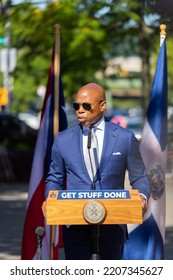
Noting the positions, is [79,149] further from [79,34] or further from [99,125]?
[79,34]

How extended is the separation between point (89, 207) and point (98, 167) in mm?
678

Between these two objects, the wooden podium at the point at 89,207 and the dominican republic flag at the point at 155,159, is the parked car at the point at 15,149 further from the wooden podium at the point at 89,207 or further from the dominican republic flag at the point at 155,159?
the wooden podium at the point at 89,207

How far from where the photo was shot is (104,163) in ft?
19.2

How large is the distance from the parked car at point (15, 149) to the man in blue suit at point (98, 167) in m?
16.4

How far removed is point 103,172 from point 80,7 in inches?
650

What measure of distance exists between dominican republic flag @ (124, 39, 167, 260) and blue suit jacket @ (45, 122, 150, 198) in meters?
2.32

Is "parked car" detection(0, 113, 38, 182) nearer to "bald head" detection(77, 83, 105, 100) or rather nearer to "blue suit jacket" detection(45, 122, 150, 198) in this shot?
"blue suit jacket" detection(45, 122, 150, 198)

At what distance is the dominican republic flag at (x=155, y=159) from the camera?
8.34 metres

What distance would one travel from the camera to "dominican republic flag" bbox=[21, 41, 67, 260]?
28.7 ft

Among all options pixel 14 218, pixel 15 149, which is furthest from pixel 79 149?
pixel 15 149

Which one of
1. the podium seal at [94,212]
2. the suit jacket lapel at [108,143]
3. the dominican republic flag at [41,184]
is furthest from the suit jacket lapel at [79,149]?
the dominican republic flag at [41,184]

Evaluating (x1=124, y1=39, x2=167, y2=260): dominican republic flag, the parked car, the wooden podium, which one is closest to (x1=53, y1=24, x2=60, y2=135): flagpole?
(x1=124, y1=39, x2=167, y2=260): dominican republic flag
